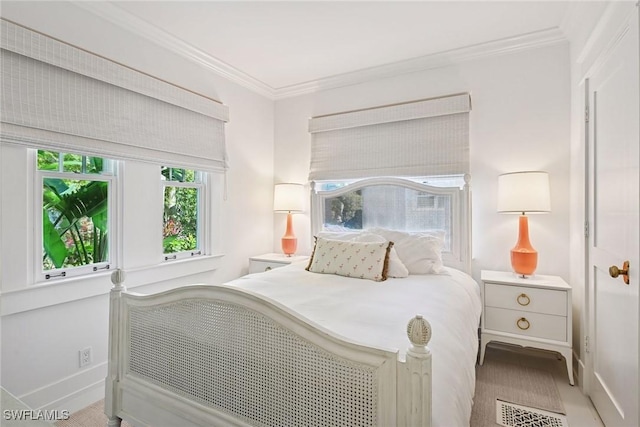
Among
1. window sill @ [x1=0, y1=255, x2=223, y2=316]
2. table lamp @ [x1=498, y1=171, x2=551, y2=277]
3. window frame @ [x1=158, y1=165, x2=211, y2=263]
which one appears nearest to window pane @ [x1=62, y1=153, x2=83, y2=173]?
window sill @ [x1=0, y1=255, x2=223, y2=316]

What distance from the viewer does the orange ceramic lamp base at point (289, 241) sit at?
3.57 metres

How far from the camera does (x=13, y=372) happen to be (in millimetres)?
1880

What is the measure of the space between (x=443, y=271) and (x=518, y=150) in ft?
4.02

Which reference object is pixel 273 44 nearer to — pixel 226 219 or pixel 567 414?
pixel 226 219

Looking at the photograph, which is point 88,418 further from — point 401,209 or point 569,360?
point 569,360

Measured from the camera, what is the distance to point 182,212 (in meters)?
3.04

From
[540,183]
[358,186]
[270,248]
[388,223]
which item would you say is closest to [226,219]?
[270,248]

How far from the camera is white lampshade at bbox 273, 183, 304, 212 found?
3.58 metres

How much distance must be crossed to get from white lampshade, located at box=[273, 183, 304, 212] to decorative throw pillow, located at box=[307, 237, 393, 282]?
0.98 m

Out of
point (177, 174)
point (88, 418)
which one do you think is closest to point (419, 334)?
point (88, 418)

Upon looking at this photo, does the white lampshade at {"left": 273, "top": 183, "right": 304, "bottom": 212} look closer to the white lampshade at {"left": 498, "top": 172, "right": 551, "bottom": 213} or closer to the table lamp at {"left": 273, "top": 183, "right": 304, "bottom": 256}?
the table lamp at {"left": 273, "top": 183, "right": 304, "bottom": 256}

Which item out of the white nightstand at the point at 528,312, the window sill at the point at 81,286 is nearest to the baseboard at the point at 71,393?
the window sill at the point at 81,286

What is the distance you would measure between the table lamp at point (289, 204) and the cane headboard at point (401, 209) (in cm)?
16

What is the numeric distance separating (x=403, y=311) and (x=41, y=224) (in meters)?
2.18
